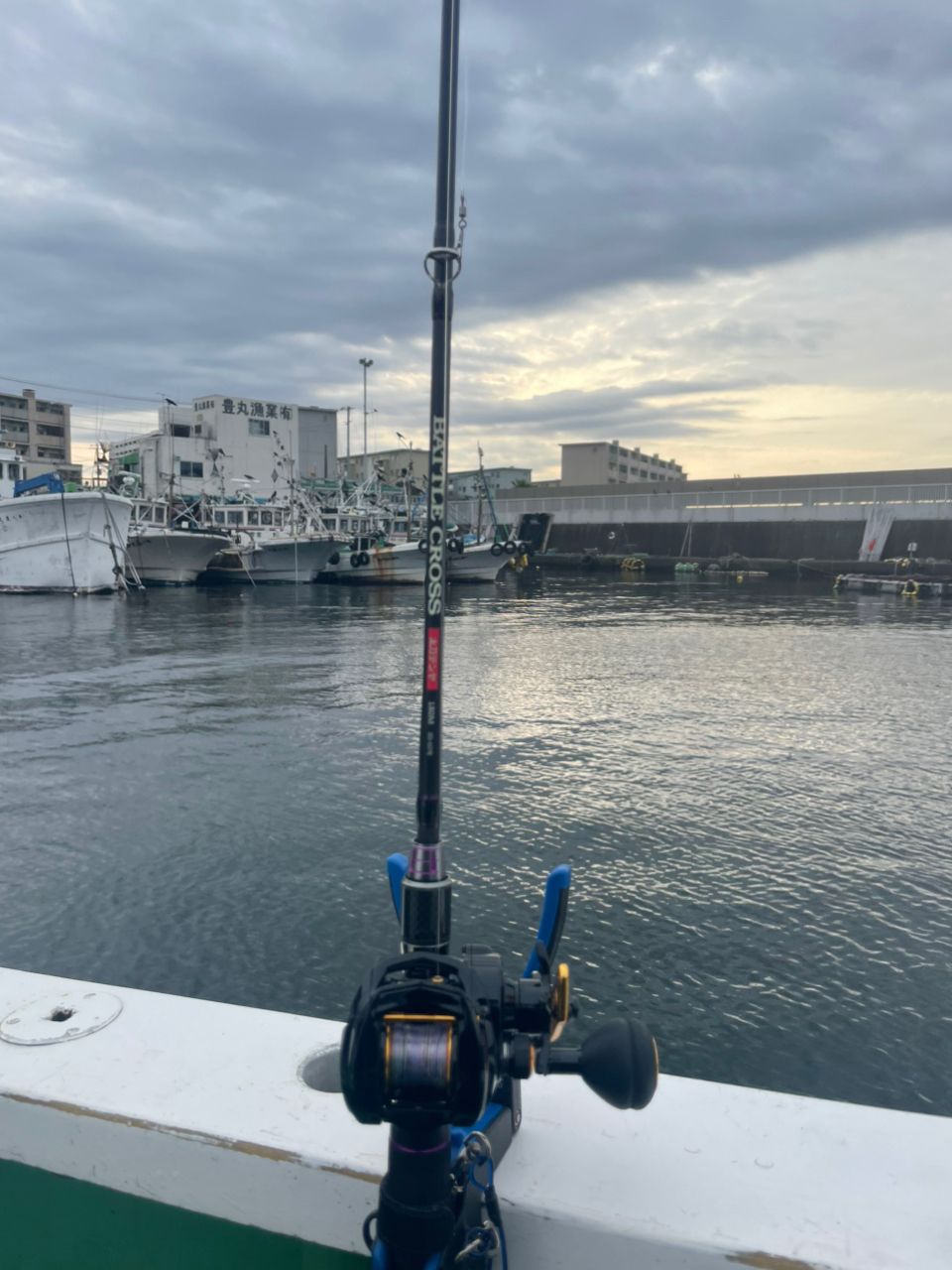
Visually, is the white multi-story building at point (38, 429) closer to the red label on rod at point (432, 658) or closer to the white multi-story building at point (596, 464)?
the white multi-story building at point (596, 464)

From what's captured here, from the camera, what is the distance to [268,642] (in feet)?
73.3

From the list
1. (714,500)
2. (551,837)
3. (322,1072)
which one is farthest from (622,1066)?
(714,500)

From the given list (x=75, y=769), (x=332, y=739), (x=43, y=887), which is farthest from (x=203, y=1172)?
(x=332, y=739)

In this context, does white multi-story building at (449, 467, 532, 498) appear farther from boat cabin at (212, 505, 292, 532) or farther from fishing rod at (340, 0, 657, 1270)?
fishing rod at (340, 0, 657, 1270)

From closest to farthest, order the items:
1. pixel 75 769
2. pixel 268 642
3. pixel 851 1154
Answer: pixel 851 1154 → pixel 75 769 → pixel 268 642

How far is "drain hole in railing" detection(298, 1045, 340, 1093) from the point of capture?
96.0 inches

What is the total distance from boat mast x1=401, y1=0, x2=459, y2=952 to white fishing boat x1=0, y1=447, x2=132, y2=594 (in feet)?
124

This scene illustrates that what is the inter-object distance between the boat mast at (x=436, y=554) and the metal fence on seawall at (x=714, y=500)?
6368 centimetres

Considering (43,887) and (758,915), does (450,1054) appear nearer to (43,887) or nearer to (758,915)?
(758,915)

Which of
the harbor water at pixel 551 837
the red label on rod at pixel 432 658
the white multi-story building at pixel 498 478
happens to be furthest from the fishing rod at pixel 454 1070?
the white multi-story building at pixel 498 478

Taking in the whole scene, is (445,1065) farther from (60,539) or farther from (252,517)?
(252,517)

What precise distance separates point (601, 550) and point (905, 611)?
40296 mm

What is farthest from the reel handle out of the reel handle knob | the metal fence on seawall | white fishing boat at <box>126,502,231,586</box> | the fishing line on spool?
the metal fence on seawall

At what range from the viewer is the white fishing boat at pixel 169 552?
4322cm
